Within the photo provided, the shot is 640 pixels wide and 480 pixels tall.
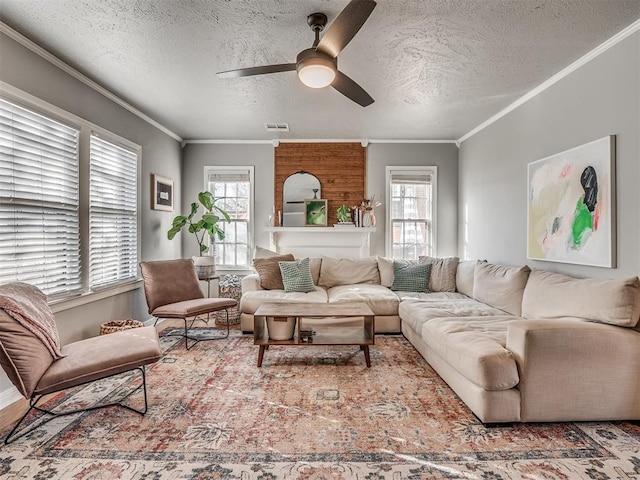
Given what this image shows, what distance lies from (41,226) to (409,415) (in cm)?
305

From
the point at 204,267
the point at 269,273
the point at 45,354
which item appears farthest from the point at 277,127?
the point at 45,354

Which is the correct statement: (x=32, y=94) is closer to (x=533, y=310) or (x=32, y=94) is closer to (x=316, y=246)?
(x=316, y=246)

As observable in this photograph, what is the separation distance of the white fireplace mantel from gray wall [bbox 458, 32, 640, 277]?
1.56 m

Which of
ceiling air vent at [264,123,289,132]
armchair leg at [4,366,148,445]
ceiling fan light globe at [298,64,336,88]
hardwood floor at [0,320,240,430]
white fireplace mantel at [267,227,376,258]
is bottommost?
hardwood floor at [0,320,240,430]

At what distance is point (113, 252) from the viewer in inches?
153

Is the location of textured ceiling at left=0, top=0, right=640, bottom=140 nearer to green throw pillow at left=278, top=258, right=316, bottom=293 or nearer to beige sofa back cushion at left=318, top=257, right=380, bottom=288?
green throw pillow at left=278, top=258, right=316, bottom=293

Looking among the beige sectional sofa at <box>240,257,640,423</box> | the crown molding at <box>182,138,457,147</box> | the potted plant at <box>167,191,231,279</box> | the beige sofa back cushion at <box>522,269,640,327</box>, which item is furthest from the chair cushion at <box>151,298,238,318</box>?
the beige sofa back cushion at <box>522,269,640,327</box>

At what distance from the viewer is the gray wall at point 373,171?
5.68m

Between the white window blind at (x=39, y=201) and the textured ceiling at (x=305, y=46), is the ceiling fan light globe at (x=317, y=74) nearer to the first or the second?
the textured ceiling at (x=305, y=46)

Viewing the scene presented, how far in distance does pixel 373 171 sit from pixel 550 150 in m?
2.63

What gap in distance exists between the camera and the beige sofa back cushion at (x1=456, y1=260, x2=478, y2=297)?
4.35 meters

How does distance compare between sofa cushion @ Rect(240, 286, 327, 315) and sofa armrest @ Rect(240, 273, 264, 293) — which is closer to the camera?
sofa cushion @ Rect(240, 286, 327, 315)

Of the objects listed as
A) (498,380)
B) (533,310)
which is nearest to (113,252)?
(498,380)

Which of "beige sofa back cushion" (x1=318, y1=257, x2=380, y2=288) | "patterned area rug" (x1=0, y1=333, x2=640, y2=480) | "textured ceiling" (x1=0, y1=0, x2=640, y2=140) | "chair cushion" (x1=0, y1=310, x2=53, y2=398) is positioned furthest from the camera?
"beige sofa back cushion" (x1=318, y1=257, x2=380, y2=288)
